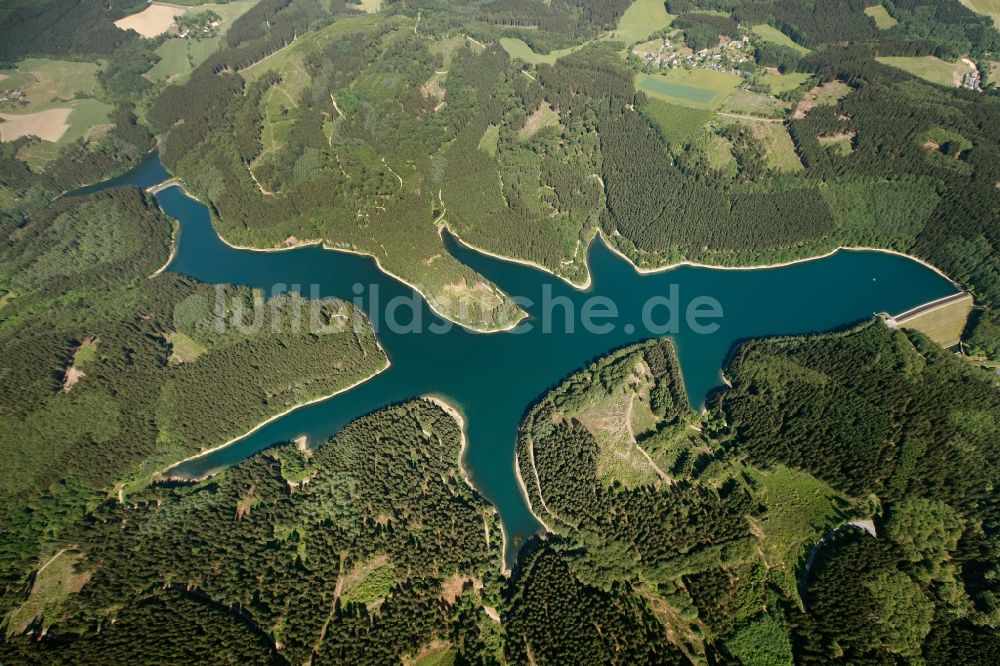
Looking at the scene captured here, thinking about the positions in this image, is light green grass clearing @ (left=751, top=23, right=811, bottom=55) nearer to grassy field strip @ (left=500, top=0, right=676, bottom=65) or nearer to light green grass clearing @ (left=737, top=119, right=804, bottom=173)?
grassy field strip @ (left=500, top=0, right=676, bottom=65)

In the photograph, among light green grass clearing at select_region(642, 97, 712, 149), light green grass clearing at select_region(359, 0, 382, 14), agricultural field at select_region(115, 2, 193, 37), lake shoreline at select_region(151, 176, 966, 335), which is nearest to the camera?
lake shoreline at select_region(151, 176, 966, 335)

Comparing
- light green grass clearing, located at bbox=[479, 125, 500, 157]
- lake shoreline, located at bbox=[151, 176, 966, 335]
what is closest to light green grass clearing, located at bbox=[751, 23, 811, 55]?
lake shoreline, located at bbox=[151, 176, 966, 335]

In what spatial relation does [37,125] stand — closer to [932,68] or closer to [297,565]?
[297,565]

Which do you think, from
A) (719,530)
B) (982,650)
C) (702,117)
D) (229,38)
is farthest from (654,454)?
(229,38)

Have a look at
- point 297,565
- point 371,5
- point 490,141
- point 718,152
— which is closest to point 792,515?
point 297,565

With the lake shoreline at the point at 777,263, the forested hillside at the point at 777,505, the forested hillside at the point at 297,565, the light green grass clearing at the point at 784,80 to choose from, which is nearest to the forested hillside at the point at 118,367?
the forested hillside at the point at 297,565

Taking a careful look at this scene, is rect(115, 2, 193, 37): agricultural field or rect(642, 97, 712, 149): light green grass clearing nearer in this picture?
rect(642, 97, 712, 149): light green grass clearing

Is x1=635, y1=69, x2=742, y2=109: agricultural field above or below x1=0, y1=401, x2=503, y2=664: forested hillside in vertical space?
above
